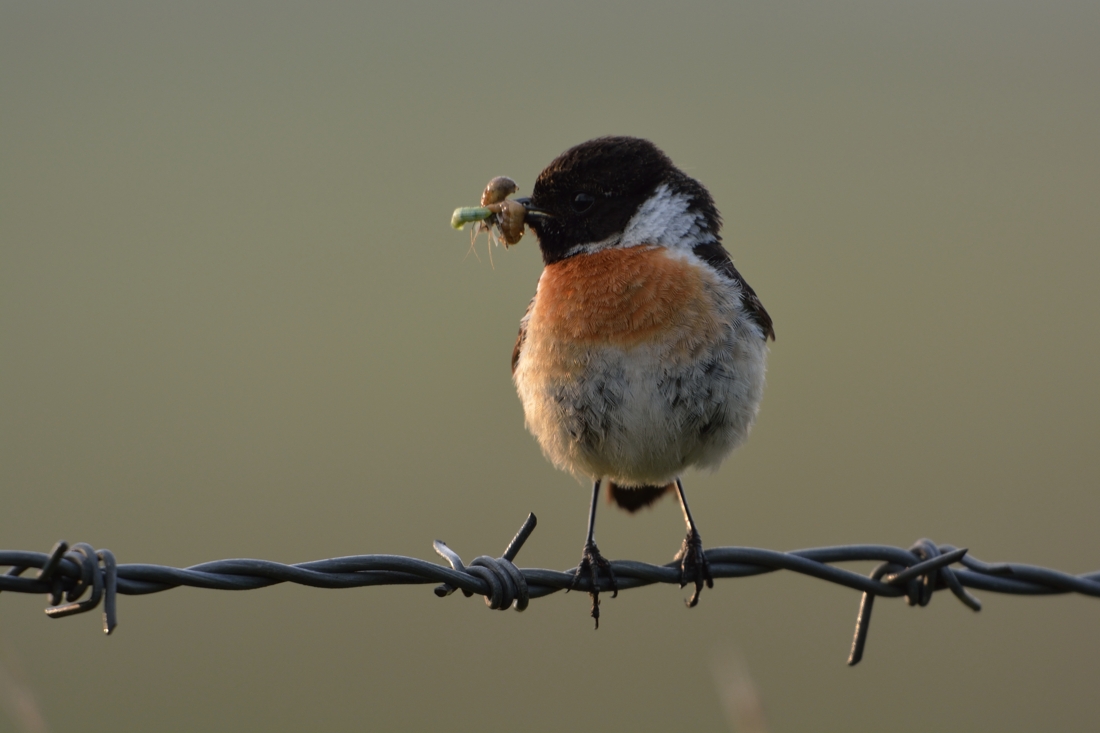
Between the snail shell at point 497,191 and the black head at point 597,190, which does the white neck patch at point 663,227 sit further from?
the snail shell at point 497,191

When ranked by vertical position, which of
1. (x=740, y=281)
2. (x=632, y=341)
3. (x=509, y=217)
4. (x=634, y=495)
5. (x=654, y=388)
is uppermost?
(x=509, y=217)

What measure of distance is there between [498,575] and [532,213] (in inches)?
85.6

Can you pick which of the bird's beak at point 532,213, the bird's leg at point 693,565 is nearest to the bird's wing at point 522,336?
the bird's beak at point 532,213

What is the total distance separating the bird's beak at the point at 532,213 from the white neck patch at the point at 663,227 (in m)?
0.22

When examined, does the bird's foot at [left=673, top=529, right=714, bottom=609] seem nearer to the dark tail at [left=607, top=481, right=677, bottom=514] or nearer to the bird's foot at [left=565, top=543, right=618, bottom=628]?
the bird's foot at [left=565, top=543, right=618, bottom=628]

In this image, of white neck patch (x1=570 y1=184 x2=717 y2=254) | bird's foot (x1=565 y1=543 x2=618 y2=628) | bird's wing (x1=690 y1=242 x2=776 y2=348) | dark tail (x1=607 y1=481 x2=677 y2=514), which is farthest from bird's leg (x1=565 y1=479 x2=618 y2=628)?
white neck patch (x1=570 y1=184 x2=717 y2=254)

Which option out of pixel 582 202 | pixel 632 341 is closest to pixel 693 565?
pixel 632 341

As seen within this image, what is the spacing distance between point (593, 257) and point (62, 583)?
2.61 meters

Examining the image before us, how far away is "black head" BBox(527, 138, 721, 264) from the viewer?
458 centimetres

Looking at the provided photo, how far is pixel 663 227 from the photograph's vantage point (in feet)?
14.9

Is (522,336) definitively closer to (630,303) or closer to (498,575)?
(630,303)

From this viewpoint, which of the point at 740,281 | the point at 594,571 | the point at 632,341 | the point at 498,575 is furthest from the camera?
the point at 740,281

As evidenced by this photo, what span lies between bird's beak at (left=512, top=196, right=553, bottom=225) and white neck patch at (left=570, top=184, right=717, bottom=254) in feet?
0.73

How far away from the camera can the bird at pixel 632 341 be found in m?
3.95
